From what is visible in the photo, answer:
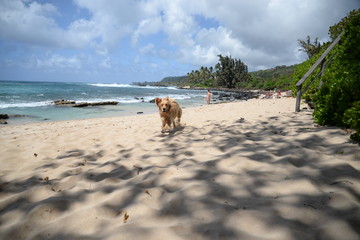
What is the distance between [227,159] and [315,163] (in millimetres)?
1065

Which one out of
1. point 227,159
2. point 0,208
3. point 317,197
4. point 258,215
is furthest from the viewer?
point 227,159

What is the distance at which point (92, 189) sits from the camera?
97.3 inches

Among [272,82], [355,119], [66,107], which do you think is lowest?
[66,107]

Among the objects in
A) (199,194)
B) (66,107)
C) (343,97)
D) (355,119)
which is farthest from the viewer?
(66,107)

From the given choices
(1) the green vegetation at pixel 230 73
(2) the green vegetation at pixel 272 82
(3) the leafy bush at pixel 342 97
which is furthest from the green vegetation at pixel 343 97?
(1) the green vegetation at pixel 230 73

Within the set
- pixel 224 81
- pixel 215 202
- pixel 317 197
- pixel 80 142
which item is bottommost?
pixel 80 142

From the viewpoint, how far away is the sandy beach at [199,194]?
1529 millimetres

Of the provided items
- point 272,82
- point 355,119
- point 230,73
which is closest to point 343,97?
point 355,119

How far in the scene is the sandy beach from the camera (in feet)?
5.02

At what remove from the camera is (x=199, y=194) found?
202 cm

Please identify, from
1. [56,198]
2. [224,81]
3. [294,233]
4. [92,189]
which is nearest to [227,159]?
[294,233]

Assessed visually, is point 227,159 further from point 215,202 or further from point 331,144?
point 331,144

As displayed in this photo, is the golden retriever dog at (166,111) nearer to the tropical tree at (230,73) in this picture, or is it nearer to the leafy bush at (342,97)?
the leafy bush at (342,97)

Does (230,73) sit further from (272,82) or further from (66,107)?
(66,107)
